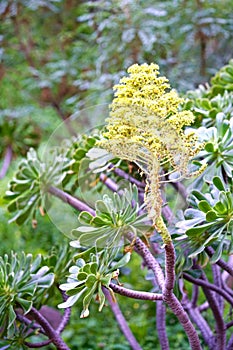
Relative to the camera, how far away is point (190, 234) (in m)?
0.97

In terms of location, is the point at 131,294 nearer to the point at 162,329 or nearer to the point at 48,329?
the point at 48,329

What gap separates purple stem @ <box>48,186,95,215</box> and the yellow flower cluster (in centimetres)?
37

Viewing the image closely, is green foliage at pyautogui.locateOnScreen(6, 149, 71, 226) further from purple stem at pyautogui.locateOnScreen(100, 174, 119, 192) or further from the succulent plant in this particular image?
the succulent plant

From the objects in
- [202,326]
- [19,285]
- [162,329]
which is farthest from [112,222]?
[202,326]

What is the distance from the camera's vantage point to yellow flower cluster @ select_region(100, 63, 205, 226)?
0.84 meters

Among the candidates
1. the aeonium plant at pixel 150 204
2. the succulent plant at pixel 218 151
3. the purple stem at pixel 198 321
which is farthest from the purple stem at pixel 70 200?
the purple stem at pixel 198 321

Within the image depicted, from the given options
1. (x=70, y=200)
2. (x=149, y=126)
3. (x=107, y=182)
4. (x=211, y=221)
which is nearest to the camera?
(x=149, y=126)

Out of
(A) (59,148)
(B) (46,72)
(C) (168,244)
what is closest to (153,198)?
(C) (168,244)

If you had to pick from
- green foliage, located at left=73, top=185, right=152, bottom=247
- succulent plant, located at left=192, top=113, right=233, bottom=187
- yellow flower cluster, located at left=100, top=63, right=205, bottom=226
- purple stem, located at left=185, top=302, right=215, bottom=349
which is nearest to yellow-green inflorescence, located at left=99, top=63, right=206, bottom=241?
yellow flower cluster, located at left=100, top=63, right=205, bottom=226

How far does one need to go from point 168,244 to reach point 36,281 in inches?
16.0

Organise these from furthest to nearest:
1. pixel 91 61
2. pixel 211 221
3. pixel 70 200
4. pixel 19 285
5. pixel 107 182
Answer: pixel 91 61 < pixel 107 182 < pixel 70 200 < pixel 19 285 < pixel 211 221

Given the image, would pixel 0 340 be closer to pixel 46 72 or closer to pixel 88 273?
pixel 88 273

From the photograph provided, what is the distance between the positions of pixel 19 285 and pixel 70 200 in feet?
0.73

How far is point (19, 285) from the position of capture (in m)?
1.13
